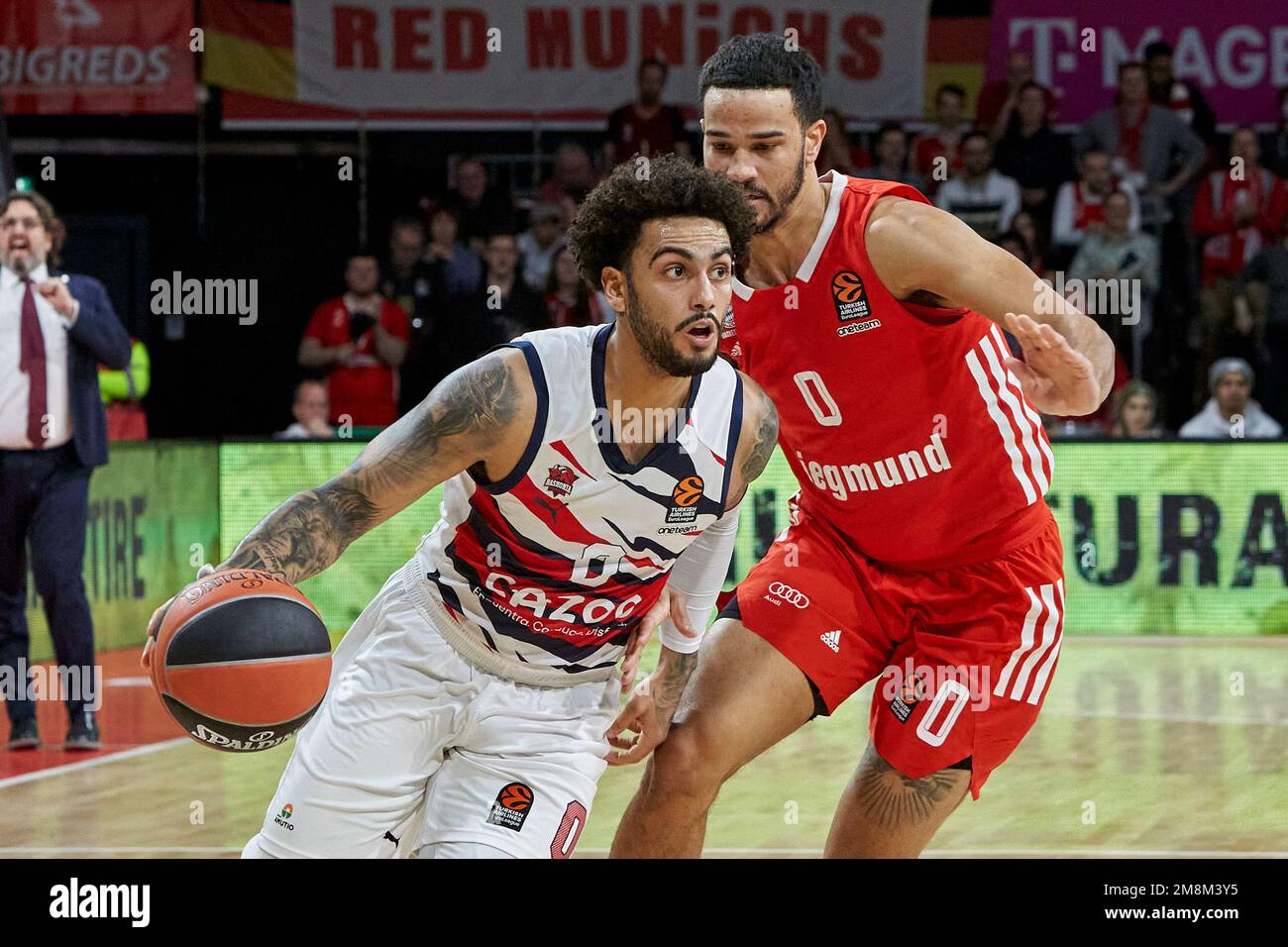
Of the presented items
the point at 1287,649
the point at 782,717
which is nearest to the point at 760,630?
the point at 782,717

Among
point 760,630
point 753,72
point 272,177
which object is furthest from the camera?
point 272,177

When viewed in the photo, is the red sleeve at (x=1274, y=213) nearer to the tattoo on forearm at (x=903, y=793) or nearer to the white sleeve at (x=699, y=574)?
the tattoo on forearm at (x=903, y=793)

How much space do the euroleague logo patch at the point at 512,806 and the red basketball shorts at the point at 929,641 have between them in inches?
37.0

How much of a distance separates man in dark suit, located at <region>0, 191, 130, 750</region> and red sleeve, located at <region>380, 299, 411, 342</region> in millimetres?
3854

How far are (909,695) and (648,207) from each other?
1.51 m

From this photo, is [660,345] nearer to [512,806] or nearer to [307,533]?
[307,533]

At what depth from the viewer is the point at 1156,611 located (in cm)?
1080

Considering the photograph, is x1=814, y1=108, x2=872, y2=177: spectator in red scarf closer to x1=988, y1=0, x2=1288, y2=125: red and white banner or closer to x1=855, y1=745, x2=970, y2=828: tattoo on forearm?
x1=988, y1=0, x2=1288, y2=125: red and white banner

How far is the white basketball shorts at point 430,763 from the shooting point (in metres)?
3.79

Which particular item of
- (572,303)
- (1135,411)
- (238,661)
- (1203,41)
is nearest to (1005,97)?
(1203,41)

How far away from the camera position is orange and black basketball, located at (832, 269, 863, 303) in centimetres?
432

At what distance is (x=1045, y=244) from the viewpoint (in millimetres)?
12398
